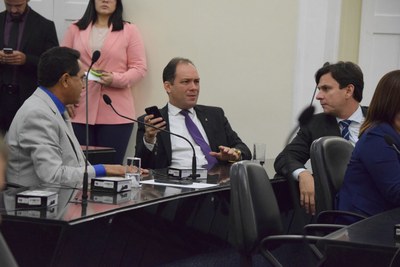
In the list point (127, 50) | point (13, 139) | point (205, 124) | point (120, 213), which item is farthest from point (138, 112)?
point (120, 213)

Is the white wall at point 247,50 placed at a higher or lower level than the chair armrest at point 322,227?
higher

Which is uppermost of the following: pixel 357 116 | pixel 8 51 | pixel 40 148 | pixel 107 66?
pixel 8 51

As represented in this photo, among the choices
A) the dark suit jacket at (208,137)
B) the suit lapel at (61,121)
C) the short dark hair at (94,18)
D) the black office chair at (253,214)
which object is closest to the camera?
the black office chair at (253,214)

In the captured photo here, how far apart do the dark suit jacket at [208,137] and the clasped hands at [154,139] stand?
106mm

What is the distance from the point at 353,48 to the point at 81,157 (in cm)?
345

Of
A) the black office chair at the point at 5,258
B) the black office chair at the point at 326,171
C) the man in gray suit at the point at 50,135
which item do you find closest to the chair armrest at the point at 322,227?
the black office chair at the point at 326,171

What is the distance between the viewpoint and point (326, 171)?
387 cm

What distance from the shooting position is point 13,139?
3.76 metres

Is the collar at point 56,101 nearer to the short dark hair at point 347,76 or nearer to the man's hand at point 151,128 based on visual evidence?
the man's hand at point 151,128

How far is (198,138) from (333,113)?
787 millimetres

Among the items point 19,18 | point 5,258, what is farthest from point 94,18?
point 5,258

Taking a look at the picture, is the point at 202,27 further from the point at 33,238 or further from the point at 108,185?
the point at 33,238

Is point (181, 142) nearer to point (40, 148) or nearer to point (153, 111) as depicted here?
point (153, 111)

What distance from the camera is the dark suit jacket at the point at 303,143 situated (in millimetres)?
4406
